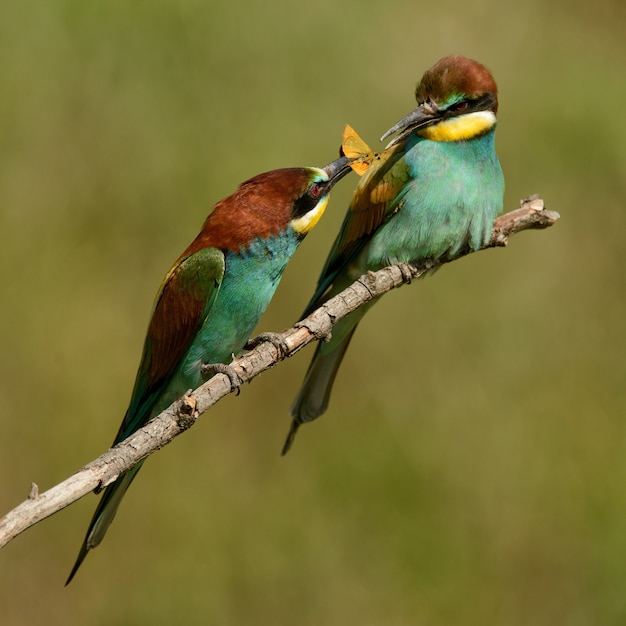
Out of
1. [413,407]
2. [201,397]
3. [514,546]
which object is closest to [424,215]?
[201,397]

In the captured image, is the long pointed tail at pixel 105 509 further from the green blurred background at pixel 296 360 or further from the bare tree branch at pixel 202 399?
the green blurred background at pixel 296 360

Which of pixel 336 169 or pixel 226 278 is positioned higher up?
pixel 336 169

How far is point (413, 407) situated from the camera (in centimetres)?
422

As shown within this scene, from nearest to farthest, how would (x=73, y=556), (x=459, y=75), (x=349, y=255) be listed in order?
(x=459, y=75)
(x=349, y=255)
(x=73, y=556)

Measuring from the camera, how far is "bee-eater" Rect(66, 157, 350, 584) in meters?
2.73

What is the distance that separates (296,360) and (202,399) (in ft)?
6.12

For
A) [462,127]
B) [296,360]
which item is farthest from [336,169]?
[296,360]

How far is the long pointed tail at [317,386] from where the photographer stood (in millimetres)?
3299

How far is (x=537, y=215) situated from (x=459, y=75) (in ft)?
1.53

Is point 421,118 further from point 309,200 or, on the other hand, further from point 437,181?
point 309,200

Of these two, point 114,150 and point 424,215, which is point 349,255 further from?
point 114,150

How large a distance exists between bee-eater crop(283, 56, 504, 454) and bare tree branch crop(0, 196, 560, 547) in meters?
0.08

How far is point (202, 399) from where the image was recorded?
7.38ft

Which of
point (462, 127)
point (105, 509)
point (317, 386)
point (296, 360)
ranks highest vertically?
point (462, 127)
